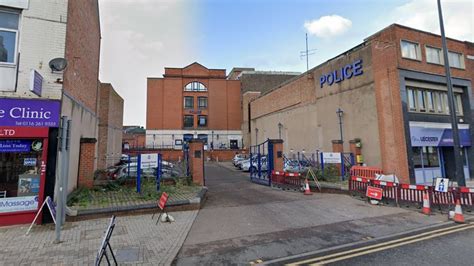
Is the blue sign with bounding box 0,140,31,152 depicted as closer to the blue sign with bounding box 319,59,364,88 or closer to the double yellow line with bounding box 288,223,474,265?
the double yellow line with bounding box 288,223,474,265

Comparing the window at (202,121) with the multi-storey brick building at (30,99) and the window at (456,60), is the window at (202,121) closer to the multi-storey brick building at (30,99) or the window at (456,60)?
the window at (456,60)

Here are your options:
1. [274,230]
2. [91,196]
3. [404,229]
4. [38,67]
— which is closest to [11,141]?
[38,67]

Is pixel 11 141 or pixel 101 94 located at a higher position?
pixel 101 94

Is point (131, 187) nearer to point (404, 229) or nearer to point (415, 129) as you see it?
point (404, 229)

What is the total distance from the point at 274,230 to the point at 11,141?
314 inches

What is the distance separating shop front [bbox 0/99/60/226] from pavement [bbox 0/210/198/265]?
55 cm

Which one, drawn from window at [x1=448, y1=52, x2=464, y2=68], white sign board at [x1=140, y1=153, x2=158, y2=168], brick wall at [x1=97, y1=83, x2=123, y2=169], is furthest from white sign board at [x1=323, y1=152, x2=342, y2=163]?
brick wall at [x1=97, y1=83, x2=123, y2=169]

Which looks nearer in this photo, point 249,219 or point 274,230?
point 274,230

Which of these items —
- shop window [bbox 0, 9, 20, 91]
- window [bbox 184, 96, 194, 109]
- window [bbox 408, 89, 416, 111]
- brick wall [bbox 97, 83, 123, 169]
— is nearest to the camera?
shop window [bbox 0, 9, 20, 91]

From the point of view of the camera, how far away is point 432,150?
16875 mm

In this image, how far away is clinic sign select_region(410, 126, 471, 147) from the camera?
51.5 ft

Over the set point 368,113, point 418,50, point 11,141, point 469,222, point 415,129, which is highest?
point 418,50

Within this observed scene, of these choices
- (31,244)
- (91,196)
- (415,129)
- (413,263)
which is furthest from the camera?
(415,129)

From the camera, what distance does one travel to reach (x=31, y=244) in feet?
18.8
